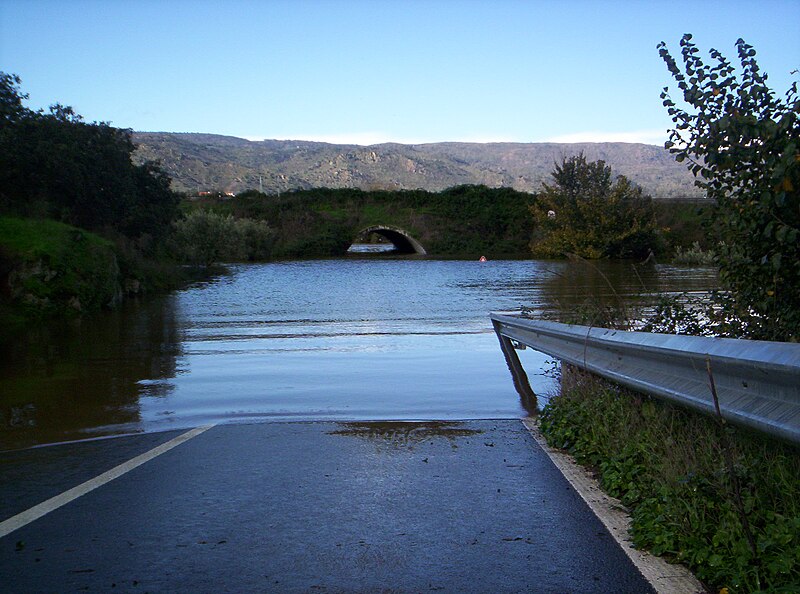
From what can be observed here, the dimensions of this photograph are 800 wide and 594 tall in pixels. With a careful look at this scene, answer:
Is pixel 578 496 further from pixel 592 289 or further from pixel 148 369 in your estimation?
pixel 592 289

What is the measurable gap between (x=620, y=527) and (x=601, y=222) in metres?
46.6

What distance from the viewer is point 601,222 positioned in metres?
49.8

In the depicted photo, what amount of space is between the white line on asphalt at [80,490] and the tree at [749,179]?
4305mm

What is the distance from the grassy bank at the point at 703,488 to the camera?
3695 millimetres

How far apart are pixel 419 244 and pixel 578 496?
193 ft

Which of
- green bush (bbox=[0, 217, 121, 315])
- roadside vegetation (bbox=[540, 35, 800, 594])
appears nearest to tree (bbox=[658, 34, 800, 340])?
roadside vegetation (bbox=[540, 35, 800, 594])

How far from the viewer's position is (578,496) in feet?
17.0

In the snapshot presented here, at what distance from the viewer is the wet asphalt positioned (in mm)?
3945

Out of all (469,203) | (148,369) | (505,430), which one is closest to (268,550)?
(505,430)

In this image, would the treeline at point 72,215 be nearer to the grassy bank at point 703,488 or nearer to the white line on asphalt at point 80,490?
the white line on asphalt at point 80,490

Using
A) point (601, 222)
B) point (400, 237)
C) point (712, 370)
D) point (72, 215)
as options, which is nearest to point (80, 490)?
point (712, 370)

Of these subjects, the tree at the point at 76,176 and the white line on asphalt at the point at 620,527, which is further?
the tree at the point at 76,176

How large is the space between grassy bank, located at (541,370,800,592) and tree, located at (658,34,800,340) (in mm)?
1089

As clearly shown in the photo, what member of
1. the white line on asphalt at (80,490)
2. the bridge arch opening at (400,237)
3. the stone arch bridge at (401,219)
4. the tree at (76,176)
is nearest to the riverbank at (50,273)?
the tree at (76,176)
